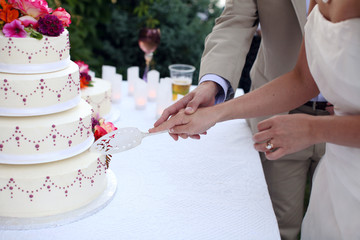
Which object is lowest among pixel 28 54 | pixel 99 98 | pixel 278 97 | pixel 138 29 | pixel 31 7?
pixel 138 29

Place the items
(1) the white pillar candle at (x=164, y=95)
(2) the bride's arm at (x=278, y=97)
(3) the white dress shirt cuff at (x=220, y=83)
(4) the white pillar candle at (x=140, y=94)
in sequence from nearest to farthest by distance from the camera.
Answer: (2) the bride's arm at (x=278, y=97)
(3) the white dress shirt cuff at (x=220, y=83)
(1) the white pillar candle at (x=164, y=95)
(4) the white pillar candle at (x=140, y=94)

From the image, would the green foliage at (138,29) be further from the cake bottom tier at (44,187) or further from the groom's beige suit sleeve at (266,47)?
the cake bottom tier at (44,187)

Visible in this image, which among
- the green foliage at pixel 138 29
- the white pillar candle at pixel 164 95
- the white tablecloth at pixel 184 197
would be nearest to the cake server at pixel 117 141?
the white tablecloth at pixel 184 197

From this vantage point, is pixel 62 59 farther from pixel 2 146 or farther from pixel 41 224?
pixel 41 224

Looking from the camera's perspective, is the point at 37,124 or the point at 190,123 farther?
the point at 190,123

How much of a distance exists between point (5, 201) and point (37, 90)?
1.20 ft

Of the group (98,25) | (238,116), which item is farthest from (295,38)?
(98,25)

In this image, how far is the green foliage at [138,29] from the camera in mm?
4504

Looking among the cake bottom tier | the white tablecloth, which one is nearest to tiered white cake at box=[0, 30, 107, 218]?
the cake bottom tier

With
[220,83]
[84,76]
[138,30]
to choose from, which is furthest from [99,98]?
[138,30]

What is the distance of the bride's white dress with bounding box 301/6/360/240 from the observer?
115 cm

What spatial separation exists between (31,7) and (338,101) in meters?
1.00

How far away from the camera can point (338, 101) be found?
4.04ft

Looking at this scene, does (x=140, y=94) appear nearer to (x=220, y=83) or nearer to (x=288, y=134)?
(x=220, y=83)
